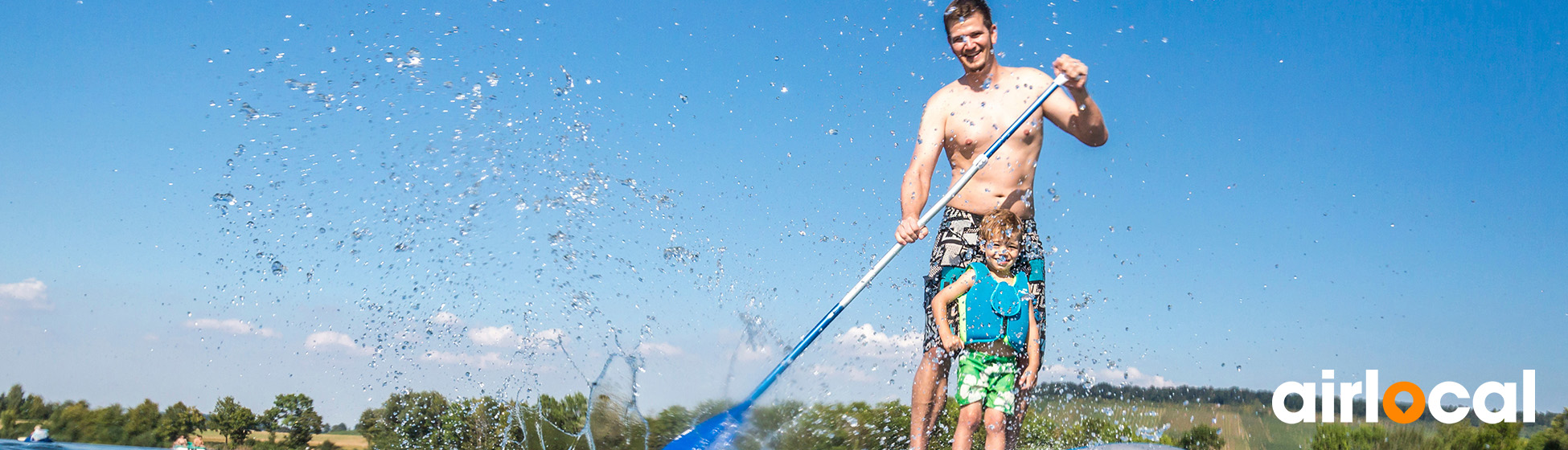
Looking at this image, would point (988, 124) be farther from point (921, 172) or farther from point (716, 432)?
point (716, 432)

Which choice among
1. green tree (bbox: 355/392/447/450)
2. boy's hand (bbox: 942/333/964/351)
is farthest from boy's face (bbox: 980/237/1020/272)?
green tree (bbox: 355/392/447/450)

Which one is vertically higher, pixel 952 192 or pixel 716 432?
pixel 952 192

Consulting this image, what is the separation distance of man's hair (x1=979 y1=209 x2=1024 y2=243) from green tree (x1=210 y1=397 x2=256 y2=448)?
4.31m

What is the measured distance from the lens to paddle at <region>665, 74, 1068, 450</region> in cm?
350

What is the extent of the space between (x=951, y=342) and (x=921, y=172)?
2.39 feet

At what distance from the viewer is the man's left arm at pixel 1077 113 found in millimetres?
3545

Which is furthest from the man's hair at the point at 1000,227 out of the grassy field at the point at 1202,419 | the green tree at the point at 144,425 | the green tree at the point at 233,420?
the green tree at the point at 144,425

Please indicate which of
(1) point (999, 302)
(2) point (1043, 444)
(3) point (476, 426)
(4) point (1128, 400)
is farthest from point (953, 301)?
(3) point (476, 426)

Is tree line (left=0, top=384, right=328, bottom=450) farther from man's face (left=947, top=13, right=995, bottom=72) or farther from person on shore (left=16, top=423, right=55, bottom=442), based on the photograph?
man's face (left=947, top=13, right=995, bottom=72)

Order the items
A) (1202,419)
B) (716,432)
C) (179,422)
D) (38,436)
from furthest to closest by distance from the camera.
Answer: (1202,419), (179,422), (38,436), (716,432)

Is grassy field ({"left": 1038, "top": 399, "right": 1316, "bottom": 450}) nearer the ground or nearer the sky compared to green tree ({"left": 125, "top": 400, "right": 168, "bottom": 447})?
nearer the sky

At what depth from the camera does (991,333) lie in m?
3.22

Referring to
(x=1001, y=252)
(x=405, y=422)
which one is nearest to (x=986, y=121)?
(x=1001, y=252)

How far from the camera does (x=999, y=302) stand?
10.7 feet
